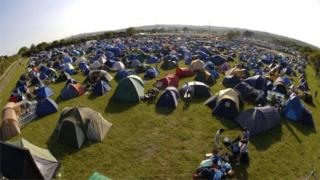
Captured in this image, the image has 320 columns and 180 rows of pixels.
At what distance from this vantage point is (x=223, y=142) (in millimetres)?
15812

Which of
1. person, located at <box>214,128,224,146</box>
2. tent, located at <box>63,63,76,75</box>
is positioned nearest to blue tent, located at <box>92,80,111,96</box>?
tent, located at <box>63,63,76,75</box>

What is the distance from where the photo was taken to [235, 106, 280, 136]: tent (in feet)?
57.4

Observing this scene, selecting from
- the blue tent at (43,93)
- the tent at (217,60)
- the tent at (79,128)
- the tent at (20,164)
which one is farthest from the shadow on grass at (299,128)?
the tent at (217,60)

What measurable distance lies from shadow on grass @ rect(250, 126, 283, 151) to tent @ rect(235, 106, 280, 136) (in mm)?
254

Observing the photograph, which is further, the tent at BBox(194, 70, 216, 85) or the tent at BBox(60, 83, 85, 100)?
the tent at BBox(194, 70, 216, 85)

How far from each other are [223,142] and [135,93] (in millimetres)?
9147

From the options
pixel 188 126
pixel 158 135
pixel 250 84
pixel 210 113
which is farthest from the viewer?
pixel 250 84

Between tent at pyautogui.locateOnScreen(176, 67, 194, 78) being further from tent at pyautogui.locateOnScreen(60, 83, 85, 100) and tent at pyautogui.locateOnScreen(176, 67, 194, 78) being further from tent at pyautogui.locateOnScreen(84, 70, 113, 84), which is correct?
tent at pyautogui.locateOnScreen(60, 83, 85, 100)

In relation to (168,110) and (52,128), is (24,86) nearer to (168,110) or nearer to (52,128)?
(52,128)

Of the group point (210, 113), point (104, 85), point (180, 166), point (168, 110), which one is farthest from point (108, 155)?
point (104, 85)

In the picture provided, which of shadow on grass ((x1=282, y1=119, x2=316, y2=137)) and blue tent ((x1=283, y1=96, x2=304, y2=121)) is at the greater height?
blue tent ((x1=283, y1=96, x2=304, y2=121))

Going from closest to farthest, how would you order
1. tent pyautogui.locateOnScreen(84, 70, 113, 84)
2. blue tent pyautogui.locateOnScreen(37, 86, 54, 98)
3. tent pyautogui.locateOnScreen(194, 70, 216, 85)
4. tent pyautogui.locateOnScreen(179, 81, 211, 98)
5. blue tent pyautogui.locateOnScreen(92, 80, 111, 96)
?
tent pyautogui.locateOnScreen(179, 81, 211, 98), blue tent pyautogui.locateOnScreen(92, 80, 111, 96), blue tent pyautogui.locateOnScreen(37, 86, 54, 98), tent pyautogui.locateOnScreen(194, 70, 216, 85), tent pyautogui.locateOnScreen(84, 70, 113, 84)

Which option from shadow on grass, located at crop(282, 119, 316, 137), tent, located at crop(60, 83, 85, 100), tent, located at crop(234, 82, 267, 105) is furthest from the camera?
tent, located at crop(60, 83, 85, 100)

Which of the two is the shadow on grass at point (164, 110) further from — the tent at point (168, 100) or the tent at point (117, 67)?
the tent at point (117, 67)
